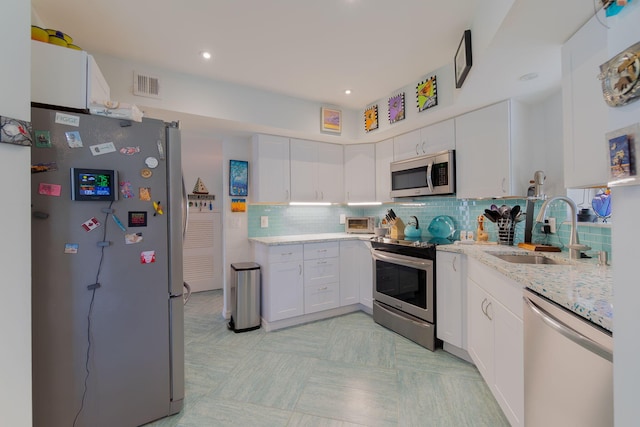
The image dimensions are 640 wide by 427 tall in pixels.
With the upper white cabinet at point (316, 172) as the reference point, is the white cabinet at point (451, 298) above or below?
below

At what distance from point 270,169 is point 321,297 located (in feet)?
5.32

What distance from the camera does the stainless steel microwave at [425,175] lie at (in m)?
2.57

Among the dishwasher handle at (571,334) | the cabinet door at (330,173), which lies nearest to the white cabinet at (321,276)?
the cabinet door at (330,173)

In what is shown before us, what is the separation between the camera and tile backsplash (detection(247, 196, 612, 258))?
198cm

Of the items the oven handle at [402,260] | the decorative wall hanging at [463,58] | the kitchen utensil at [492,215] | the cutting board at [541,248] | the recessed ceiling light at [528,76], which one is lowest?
the oven handle at [402,260]

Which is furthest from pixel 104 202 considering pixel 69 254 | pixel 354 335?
pixel 354 335

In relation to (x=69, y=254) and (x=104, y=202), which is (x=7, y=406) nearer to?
(x=69, y=254)

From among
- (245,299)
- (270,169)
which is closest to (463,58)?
(270,169)

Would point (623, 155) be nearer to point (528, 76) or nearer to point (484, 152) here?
point (528, 76)

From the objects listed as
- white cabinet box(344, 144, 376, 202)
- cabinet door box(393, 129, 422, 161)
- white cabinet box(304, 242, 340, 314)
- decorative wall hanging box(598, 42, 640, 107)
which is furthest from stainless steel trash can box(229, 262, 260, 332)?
decorative wall hanging box(598, 42, 640, 107)

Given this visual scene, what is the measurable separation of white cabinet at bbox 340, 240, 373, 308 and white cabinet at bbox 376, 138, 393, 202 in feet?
2.20

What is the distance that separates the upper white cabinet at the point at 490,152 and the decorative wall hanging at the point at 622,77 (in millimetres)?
1656

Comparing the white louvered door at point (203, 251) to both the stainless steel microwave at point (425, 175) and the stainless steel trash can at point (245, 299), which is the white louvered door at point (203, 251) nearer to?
the stainless steel trash can at point (245, 299)

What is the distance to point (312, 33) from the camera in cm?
197
